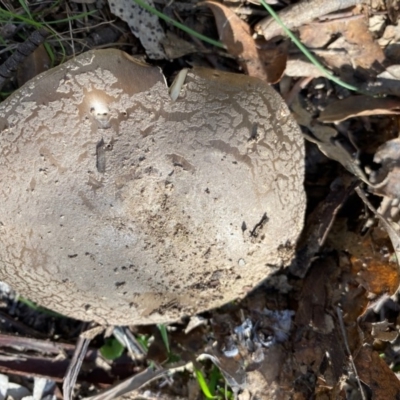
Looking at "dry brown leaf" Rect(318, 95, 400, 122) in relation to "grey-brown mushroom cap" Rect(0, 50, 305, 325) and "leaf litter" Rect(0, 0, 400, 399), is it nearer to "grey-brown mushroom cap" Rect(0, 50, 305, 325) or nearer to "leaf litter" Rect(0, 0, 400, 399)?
"leaf litter" Rect(0, 0, 400, 399)

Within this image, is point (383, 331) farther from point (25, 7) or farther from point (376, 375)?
point (25, 7)

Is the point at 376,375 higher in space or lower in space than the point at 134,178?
lower

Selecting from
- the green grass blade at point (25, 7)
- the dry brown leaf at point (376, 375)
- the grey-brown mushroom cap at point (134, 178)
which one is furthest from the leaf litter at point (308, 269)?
the grey-brown mushroom cap at point (134, 178)

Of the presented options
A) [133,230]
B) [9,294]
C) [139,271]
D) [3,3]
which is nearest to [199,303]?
[139,271]

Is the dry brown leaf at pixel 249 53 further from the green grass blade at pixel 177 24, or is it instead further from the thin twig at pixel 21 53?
the thin twig at pixel 21 53

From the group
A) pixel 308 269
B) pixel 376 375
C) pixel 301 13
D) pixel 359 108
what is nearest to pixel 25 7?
pixel 301 13

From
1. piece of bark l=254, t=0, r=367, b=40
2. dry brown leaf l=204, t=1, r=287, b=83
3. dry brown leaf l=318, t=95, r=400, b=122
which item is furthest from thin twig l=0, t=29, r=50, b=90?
dry brown leaf l=318, t=95, r=400, b=122
